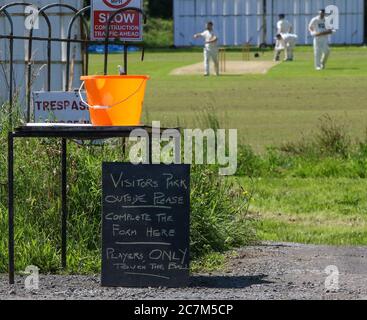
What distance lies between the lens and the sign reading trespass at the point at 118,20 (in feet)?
38.2

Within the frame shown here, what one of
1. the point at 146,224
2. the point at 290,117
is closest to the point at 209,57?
the point at 290,117

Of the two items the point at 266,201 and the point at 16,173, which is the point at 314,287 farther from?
the point at 266,201

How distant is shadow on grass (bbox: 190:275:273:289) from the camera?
8812 mm

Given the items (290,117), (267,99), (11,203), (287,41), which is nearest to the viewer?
(11,203)

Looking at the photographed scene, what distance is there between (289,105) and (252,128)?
5.01 meters

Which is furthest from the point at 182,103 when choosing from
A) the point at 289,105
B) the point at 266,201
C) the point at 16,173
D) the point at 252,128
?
the point at 16,173

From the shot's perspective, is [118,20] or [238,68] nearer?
[118,20]

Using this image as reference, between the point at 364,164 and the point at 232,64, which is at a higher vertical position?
the point at 232,64

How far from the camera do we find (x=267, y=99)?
2864 centimetres

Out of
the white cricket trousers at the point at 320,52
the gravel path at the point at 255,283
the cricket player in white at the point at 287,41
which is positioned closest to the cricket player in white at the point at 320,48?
the white cricket trousers at the point at 320,52

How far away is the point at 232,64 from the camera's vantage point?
159ft

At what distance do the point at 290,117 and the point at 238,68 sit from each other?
21159mm
